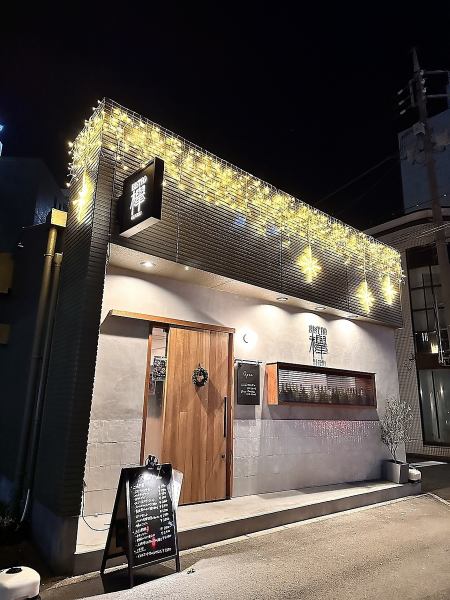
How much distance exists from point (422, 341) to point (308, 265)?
33.3 ft

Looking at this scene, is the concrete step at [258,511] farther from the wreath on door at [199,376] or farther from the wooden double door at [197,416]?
the wreath on door at [199,376]

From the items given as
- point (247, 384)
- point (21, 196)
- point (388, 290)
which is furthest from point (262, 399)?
point (21, 196)

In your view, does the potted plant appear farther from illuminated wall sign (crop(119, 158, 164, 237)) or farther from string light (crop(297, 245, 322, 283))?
illuminated wall sign (crop(119, 158, 164, 237))

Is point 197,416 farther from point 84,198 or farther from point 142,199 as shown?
point 84,198

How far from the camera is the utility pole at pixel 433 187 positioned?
1038 centimetres

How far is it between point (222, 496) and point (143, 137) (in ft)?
19.2

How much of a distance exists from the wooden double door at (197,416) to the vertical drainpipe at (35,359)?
1950 mm

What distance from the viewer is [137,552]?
13.0 feet

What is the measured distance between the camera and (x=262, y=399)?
7180mm

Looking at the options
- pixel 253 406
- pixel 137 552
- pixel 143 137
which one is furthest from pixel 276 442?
pixel 143 137

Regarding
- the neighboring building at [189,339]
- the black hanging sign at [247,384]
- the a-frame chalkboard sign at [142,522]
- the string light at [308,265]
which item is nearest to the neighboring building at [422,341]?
the neighboring building at [189,339]

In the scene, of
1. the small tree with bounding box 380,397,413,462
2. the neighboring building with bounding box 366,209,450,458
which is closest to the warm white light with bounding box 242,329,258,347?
the small tree with bounding box 380,397,413,462

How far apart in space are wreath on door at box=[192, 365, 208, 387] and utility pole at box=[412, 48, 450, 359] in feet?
23.6

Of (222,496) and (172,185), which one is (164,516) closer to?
(222,496)
